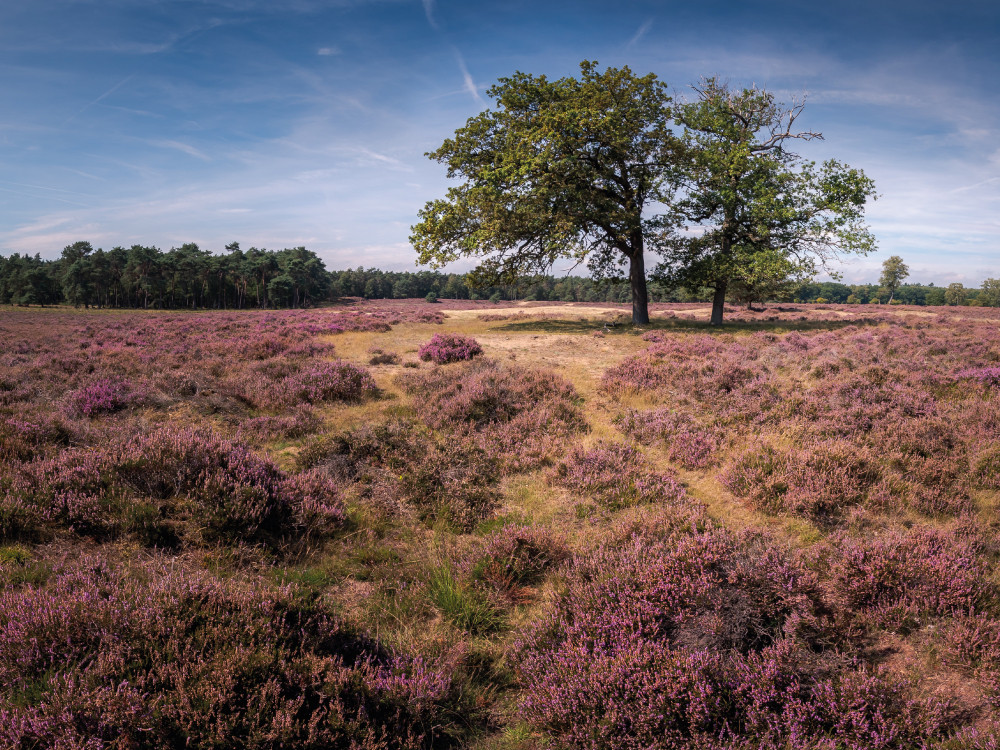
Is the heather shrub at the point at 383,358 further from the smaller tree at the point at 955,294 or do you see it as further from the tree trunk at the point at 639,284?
the smaller tree at the point at 955,294

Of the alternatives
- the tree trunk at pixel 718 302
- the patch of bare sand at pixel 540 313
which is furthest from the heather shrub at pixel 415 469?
the patch of bare sand at pixel 540 313

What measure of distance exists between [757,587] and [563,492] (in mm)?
2846

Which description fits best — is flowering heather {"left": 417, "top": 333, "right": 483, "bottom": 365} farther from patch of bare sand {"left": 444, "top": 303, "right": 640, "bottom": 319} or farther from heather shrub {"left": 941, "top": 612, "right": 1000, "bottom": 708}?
patch of bare sand {"left": 444, "top": 303, "right": 640, "bottom": 319}

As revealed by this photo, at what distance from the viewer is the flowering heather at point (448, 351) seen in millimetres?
14352

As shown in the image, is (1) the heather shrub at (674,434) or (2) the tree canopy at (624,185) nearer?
(1) the heather shrub at (674,434)

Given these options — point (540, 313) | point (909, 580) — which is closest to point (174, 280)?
point (540, 313)

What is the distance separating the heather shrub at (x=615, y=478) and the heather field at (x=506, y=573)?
50mm

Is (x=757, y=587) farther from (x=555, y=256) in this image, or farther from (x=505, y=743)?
(x=555, y=256)

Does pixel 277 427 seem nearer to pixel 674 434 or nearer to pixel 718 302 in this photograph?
pixel 674 434

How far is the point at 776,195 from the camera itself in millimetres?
22359

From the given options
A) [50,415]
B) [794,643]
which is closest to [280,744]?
[794,643]

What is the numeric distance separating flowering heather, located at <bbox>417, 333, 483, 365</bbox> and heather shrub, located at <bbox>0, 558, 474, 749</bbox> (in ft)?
36.9

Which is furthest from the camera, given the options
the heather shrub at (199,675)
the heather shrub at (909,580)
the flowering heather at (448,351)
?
the flowering heather at (448,351)

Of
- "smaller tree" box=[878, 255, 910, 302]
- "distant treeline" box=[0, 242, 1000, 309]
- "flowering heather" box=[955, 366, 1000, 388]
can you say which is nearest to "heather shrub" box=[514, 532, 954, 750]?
"flowering heather" box=[955, 366, 1000, 388]
